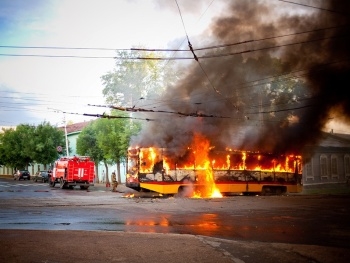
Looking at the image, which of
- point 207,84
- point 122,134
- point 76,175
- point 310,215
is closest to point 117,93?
point 122,134

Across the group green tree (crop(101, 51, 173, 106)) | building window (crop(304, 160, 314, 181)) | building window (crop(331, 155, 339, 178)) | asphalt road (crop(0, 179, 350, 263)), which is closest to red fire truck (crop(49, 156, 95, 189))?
green tree (crop(101, 51, 173, 106))

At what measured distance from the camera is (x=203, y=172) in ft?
73.7

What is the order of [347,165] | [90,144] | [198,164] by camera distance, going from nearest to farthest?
[198,164] → [347,165] → [90,144]

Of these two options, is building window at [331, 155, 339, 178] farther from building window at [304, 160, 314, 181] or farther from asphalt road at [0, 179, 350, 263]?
asphalt road at [0, 179, 350, 263]

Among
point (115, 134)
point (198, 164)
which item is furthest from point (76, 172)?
point (198, 164)

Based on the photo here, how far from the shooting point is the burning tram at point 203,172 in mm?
21344

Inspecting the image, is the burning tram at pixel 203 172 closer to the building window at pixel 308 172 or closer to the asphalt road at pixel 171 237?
the asphalt road at pixel 171 237

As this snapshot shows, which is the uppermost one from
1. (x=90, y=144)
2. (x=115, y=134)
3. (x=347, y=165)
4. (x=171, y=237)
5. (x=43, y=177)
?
(x=115, y=134)

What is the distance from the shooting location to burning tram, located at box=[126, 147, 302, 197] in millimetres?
21344

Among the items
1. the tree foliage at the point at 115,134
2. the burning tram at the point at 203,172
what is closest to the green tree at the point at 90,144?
the tree foliage at the point at 115,134

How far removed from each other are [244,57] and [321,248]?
19401 mm

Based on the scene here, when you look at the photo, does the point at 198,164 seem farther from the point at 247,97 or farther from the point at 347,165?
the point at 347,165

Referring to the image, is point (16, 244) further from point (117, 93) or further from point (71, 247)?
point (117, 93)

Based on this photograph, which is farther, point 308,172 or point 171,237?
point 308,172
